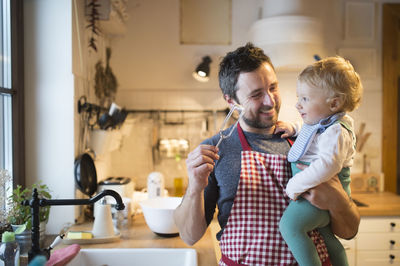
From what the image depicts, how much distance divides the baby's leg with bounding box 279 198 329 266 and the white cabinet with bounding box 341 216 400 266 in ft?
4.68

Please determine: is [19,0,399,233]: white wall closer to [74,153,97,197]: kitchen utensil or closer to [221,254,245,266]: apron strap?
[74,153,97,197]: kitchen utensil

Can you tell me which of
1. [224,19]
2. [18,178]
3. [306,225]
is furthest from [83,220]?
[224,19]

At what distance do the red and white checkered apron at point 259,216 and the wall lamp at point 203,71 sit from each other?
1533 mm

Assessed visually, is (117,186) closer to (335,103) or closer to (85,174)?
(85,174)

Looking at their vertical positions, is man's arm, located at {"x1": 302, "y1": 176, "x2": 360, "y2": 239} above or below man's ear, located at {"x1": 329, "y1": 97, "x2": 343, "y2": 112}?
below

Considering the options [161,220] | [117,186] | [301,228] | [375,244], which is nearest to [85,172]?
[117,186]

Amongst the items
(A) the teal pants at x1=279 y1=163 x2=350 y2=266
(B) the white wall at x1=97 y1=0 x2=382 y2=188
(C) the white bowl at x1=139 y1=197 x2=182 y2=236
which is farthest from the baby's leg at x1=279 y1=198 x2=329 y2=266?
(B) the white wall at x1=97 y1=0 x2=382 y2=188

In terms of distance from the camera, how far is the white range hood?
8.54 ft

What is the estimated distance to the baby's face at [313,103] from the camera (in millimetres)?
1195

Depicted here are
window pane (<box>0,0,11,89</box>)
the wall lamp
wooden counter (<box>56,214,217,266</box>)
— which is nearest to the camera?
wooden counter (<box>56,214,217,266</box>)

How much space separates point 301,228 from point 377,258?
1623 millimetres

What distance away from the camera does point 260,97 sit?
1354 millimetres

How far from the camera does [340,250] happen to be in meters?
1.28

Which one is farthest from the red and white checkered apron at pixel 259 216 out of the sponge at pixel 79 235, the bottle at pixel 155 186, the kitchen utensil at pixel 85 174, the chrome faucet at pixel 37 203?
the bottle at pixel 155 186
